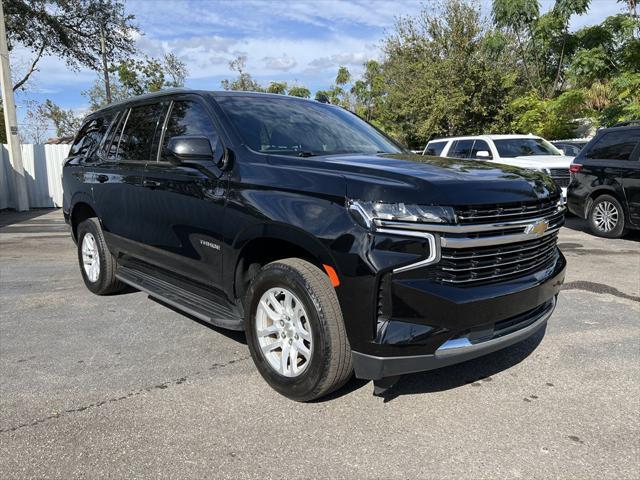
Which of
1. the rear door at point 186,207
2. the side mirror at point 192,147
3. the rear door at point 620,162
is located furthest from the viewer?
the rear door at point 620,162

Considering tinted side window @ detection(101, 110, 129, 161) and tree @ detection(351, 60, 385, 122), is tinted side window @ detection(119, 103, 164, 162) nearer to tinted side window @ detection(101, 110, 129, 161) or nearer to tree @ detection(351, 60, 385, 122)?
tinted side window @ detection(101, 110, 129, 161)

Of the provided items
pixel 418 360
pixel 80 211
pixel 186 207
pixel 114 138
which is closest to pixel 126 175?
pixel 114 138

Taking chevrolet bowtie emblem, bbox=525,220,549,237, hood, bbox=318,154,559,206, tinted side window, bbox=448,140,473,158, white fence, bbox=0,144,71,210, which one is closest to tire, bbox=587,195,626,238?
tinted side window, bbox=448,140,473,158

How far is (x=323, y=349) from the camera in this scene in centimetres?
284

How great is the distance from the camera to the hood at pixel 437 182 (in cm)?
267

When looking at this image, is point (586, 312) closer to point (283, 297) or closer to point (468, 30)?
point (283, 297)

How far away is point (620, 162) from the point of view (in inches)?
340

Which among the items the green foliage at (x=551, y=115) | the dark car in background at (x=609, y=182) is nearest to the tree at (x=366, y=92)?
the green foliage at (x=551, y=115)

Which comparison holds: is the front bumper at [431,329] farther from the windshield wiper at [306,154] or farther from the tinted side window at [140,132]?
the tinted side window at [140,132]

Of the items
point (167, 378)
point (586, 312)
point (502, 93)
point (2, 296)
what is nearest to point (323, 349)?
point (167, 378)

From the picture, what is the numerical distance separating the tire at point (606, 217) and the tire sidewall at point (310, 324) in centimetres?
765

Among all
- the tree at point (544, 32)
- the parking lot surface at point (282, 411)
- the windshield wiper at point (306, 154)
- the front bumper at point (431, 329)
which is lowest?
the parking lot surface at point (282, 411)

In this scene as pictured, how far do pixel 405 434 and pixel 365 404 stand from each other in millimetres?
382

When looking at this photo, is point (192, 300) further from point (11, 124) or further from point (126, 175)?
point (11, 124)
